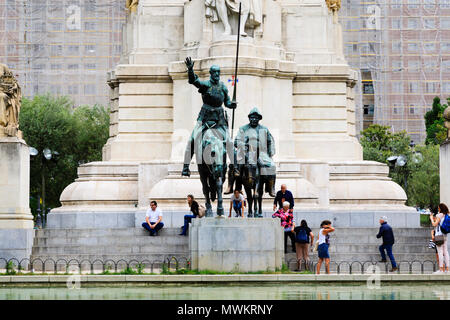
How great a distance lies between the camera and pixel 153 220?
31.7 m

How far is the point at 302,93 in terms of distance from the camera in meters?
37.5

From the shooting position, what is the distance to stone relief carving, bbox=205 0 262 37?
35.9m

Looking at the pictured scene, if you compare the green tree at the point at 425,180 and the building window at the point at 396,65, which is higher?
the building window at the point at 396,65

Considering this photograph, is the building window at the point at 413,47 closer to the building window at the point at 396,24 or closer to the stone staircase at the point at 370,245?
the building window at the point at 396,24

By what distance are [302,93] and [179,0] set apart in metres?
5.39

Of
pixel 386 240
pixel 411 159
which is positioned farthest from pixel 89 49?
pixel 386 240

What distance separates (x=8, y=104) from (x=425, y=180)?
4168 centimetres

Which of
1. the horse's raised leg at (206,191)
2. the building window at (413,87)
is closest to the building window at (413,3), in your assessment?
the building window at (413,87)

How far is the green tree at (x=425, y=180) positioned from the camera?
68.6 m

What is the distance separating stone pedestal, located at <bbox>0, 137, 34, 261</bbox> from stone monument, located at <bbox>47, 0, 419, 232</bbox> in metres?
3.80

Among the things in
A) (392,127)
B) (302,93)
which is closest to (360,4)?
(392,127)

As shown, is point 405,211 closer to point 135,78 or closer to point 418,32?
point 135,78

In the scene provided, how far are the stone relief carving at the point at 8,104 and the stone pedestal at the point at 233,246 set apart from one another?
763cm

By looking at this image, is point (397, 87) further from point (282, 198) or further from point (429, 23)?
point (282, 198)
